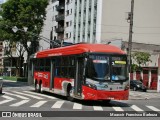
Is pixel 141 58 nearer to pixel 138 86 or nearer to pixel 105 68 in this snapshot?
pixel 138 86

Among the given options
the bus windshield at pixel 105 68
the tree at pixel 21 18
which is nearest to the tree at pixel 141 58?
the tree at pixel 21 18

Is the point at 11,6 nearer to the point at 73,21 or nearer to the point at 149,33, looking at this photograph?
the point at 73,21

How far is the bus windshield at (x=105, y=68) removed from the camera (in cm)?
2228

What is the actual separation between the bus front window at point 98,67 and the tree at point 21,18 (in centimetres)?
4939

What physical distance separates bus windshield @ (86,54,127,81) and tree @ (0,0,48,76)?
49.4m

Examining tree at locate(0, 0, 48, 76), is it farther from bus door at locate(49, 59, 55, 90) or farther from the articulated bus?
the articulated bus

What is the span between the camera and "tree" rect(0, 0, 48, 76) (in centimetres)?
7181

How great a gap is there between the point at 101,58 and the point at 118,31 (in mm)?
49756

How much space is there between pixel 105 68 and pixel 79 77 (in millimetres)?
1825

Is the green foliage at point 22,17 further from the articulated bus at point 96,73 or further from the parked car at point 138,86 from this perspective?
the articulated bus at point 96,73

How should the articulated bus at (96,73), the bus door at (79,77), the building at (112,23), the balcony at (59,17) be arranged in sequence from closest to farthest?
the articulated bus at (96,73), the bus door at (79,77), the building at (112,23), the balcony at (59,17)

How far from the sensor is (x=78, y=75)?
23.6 meters

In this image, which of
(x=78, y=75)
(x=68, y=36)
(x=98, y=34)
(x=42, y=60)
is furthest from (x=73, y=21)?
(x=78, y=75)

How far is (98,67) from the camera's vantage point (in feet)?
73.2
